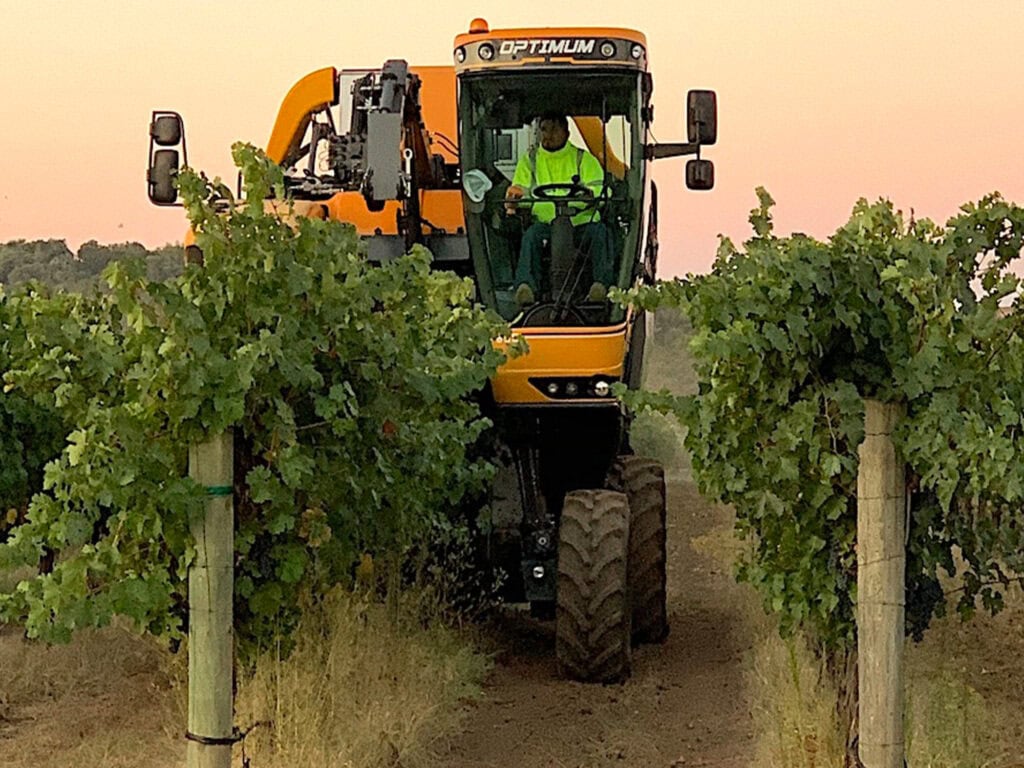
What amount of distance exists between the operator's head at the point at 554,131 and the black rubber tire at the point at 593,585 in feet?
6.21

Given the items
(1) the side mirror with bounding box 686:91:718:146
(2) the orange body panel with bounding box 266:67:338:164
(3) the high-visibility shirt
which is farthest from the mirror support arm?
(2) the orange body panel with bounding box 266:67:338:164

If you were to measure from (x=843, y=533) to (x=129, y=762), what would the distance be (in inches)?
128

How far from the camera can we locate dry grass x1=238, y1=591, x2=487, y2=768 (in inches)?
286

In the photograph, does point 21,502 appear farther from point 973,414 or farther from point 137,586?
point 973,414

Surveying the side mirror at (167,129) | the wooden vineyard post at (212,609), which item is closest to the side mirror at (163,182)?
the side mirror at (167,129)

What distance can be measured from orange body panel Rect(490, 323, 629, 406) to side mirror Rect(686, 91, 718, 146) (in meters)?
1.22

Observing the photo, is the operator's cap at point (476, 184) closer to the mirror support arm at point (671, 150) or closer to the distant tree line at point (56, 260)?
the mirror support arm at point (671, 150)

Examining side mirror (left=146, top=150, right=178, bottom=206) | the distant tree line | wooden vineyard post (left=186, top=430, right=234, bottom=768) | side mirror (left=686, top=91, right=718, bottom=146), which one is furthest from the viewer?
the distant tree line

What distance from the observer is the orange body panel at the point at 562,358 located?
9.20 meters

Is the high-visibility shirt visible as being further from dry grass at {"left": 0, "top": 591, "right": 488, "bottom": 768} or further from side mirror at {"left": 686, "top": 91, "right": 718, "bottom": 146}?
dry grass at {"left": 0, "top": 591, "right": 488, "bottom": 768}

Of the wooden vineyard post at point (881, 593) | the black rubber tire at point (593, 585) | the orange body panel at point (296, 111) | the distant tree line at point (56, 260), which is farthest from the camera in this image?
the distant tree line at point (56, 260)

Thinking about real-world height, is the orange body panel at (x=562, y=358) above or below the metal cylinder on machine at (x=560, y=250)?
below

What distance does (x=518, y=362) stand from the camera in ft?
30.3

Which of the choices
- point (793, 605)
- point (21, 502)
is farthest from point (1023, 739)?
point (21, 502)
